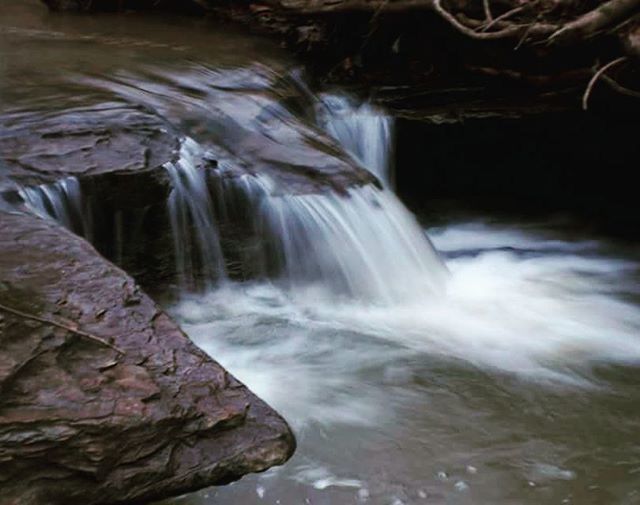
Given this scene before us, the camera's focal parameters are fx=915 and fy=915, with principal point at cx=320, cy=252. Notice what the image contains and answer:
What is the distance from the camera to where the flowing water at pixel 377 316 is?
3170 millimetres

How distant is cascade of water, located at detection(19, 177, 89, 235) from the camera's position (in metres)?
4.07

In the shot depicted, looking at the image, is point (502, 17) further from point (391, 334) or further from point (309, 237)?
point (391, 334)

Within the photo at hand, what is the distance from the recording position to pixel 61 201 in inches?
163

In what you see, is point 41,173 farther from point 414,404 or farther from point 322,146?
point 414,404

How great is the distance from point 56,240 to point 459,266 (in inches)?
111

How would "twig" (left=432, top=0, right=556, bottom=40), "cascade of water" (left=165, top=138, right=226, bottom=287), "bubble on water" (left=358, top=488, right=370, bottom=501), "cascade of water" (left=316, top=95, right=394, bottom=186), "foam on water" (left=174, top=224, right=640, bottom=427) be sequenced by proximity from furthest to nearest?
"cascade of water" (left=316, top=95, right=394, bottom=186) < "twig" (left=432, top=0, right=556, bottom=40) < "cascade of water" (left=165, top=138, right=226, bottom=287) < "foam on water" (left=174, top=224, right=640, bottom=427) < "bubble on water" (left=358, top=488, right=370, bottom=501)

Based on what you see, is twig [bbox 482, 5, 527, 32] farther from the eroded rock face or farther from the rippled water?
the eroded rock face

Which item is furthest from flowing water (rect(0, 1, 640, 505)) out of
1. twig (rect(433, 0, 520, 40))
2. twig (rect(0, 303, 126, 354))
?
twig (rect(433, 0, 520, 40))

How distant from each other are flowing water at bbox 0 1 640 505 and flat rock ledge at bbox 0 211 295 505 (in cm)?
15

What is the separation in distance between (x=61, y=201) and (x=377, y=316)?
161 centimetres

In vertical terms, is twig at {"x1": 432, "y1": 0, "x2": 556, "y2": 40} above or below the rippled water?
above

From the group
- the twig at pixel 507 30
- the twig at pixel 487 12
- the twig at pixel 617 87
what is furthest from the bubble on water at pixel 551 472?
the twig at pixel 487 12

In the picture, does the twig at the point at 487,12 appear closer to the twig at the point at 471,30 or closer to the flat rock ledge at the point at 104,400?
the twig at the point at 471,30

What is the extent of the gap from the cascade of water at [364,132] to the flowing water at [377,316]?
0.04 ft
